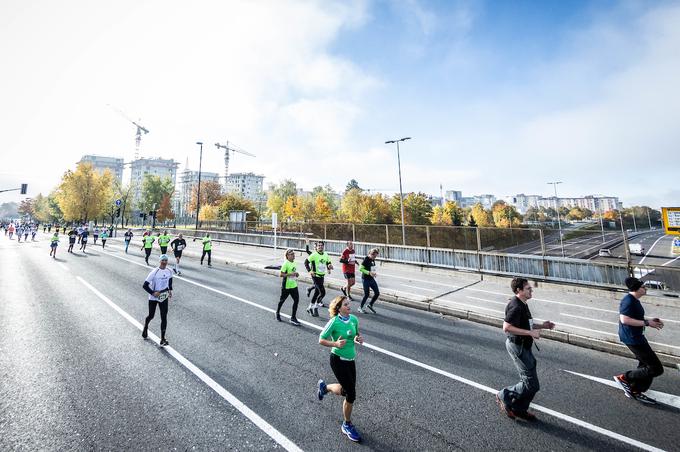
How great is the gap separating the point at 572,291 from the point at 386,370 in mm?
10431

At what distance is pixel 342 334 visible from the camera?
145 inches

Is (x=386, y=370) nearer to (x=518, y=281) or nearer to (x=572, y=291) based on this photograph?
(x=518, y=281)

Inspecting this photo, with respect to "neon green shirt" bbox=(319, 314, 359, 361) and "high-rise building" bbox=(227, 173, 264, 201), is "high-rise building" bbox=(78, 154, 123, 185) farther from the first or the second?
"neon green shirt" bbox=(319, 314, 359, 361)

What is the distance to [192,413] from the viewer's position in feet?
12.7

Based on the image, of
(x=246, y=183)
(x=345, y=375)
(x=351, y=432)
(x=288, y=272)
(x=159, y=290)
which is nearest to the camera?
(x=351, y=432)

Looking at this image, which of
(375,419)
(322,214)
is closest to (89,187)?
(322,214)

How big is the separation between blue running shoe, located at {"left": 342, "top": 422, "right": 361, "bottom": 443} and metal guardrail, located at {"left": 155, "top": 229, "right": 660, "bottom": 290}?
39.1 ft

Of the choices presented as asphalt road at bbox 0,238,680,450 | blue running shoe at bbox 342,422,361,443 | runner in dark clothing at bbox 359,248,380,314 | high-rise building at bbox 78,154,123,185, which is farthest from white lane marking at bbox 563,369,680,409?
high-rise building at bbox 78,154,123,185

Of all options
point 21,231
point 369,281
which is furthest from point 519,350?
point 21,231

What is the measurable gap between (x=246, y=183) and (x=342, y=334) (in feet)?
635

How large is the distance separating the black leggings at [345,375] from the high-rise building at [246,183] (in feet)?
604

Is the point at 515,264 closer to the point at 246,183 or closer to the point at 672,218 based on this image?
the point at 672,218

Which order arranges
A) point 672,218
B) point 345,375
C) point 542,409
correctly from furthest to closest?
point 672,218 < point 542,409 < point 345,375

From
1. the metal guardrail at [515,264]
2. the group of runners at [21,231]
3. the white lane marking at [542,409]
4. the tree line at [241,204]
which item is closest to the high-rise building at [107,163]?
the tree line at [241,204]
